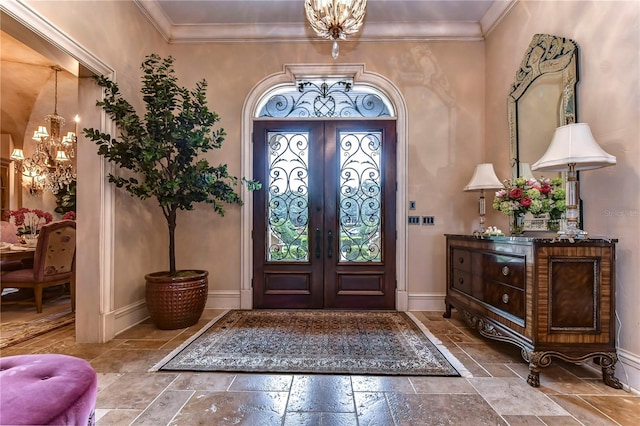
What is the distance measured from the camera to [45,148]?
226 inches

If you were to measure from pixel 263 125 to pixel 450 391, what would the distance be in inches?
131

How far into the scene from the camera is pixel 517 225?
285 cm

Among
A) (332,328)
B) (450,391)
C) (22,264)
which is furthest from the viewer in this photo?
(22,264)

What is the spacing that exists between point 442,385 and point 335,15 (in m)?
2.84

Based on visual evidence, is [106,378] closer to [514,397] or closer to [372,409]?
[372,409]

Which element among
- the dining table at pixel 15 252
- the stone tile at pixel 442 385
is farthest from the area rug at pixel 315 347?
the dining table at pixel 15 252

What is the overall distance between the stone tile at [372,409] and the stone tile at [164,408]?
1.04 meters

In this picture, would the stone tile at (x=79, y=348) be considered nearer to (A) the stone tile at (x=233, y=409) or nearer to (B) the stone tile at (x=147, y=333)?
(B) the stone tile at (x=147, y=333)

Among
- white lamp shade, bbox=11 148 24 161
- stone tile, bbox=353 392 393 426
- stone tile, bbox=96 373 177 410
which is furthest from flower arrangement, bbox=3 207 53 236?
stone tile, bbox=353 392 393 426

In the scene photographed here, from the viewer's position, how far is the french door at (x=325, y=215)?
392 cm

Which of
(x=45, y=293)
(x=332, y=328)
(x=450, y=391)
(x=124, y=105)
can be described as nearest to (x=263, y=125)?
(x=124, y=105)

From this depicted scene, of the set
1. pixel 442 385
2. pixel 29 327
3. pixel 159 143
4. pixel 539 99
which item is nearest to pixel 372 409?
pixel 442 385

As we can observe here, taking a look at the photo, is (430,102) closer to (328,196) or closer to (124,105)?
(328,196)

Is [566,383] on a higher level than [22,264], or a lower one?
lower
